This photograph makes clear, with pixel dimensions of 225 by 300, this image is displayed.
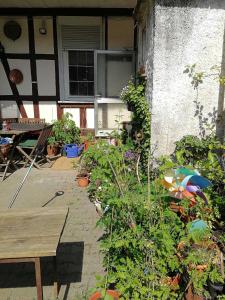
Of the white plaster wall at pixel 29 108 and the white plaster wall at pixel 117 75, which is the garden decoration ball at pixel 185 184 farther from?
the white plaster wall at pixel 29 108

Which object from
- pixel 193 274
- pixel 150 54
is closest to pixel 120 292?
pixel 193 274

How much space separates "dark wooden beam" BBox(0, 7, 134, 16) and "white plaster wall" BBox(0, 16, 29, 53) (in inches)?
6.4

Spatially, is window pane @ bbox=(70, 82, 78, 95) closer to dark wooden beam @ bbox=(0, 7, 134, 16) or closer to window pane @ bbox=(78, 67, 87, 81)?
window pane @ bbox=(78, 67, 87, 81)

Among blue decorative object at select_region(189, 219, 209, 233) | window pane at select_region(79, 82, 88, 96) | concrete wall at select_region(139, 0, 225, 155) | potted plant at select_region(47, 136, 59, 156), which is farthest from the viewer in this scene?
window pane at select_region(79, 82, 88, 96)

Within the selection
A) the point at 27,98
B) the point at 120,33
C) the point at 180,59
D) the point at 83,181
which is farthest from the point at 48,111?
the point at 180,59

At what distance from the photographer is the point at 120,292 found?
1935 mm

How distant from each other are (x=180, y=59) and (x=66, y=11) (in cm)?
411

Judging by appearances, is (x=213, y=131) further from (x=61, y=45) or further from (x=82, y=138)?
(x=61, y=45)

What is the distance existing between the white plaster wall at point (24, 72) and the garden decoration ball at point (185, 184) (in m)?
6.00

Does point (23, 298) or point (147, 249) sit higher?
point (147, 249)

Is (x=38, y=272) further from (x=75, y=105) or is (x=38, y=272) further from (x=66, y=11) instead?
(x=66, y=11)

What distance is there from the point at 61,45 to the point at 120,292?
651cm

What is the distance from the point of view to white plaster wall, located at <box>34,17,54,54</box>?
7.01 metres

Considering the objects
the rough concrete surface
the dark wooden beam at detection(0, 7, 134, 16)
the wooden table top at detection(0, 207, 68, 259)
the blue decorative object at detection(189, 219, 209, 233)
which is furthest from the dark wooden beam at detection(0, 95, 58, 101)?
the blue decorative object at detection(189, 219, 209, 233)
